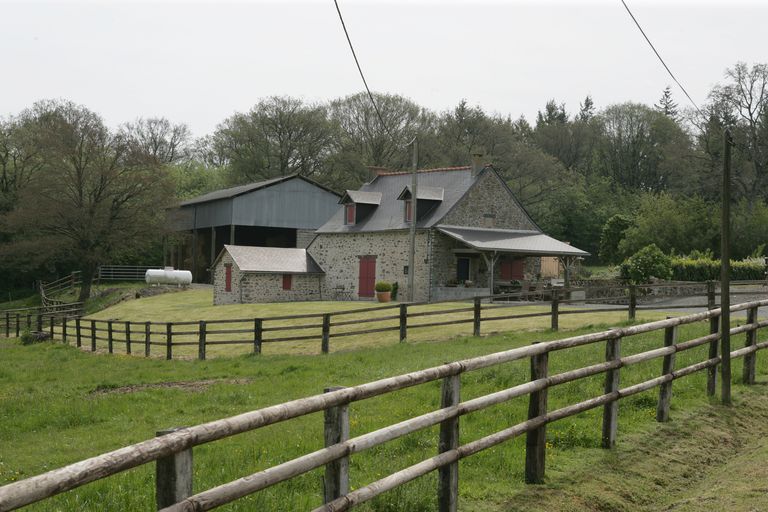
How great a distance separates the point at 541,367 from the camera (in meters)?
6.18

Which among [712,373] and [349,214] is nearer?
[712,373]

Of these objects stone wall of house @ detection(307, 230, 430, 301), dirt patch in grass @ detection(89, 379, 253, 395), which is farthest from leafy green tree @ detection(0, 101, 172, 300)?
dirt patch in grass @ detection(89, 379, 253, 395)

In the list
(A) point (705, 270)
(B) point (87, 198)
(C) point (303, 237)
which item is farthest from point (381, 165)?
(A) point (705, 270)

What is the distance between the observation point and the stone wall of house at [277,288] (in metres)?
38.0

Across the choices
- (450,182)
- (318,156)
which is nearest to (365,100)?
(318,156)

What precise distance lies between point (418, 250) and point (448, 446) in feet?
102

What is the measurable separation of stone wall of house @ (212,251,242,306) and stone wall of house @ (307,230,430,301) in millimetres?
4677

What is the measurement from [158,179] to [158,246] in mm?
15079

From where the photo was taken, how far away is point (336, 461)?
170 inches

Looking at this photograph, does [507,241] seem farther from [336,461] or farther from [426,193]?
[336,461]

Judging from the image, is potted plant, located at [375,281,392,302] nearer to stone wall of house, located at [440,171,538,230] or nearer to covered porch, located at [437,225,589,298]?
covered porch, located at [437,225,589,298]

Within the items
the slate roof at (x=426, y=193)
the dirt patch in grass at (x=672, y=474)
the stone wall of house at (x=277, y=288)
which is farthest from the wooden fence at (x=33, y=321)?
the dirt patch in grass at (x=672, y=474)

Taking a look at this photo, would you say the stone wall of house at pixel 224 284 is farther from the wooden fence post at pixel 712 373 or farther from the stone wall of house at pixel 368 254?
the wooden fence post at pixel 712 373

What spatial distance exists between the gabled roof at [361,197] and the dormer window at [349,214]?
31 centimetres
